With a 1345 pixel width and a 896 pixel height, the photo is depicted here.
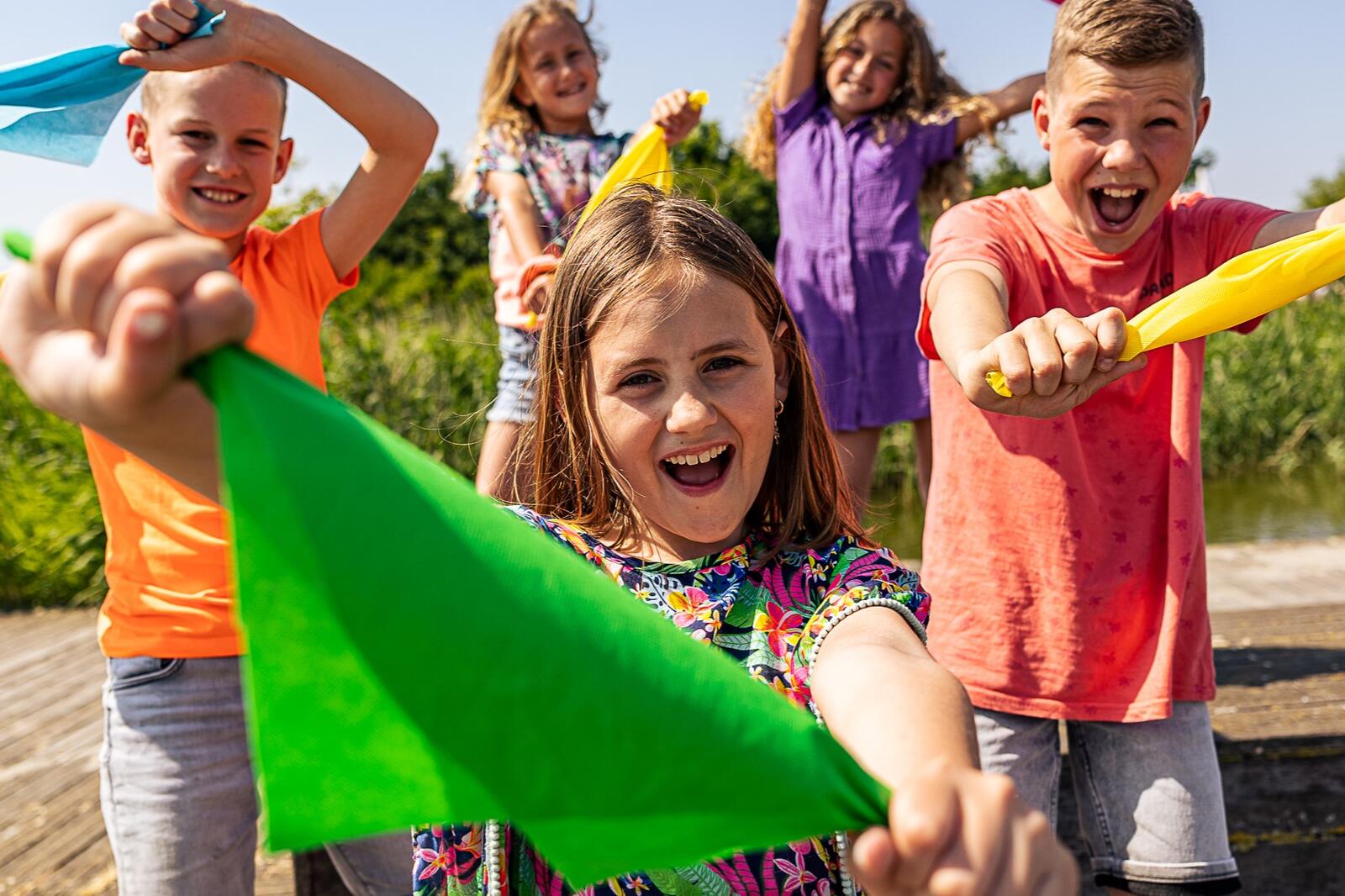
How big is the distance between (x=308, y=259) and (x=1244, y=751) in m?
2.47

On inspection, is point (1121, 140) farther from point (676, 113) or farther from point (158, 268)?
point (158, 268)

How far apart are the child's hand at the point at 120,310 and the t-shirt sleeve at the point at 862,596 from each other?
89 centimetres

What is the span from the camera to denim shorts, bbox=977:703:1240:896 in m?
2.07

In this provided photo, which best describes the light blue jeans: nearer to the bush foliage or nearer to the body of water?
the bush foliage

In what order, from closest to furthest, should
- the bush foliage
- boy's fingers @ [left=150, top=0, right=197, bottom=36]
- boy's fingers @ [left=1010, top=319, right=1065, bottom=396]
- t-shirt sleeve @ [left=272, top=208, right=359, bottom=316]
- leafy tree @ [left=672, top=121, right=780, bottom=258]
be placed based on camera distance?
boy's fingers @ [left=1010, top=319, right=1065, bottom=396] < boy's fingers @ [left=150, top=0, right=197, bottom=36] < t-shirt sleeve @ [left=272, top=208, right=359, bottom=316] < the bush foliage < leafy tree @ [left=672, top=121, right=780, bottom=258]

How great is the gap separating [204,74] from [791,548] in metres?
1.57

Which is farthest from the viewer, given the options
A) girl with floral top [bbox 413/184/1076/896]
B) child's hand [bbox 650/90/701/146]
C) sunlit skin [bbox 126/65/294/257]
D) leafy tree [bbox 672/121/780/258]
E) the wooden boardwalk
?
leafy tree [bbox 672/121/780/258]

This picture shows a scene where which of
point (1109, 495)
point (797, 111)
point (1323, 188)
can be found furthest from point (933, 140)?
point (1323, 188)

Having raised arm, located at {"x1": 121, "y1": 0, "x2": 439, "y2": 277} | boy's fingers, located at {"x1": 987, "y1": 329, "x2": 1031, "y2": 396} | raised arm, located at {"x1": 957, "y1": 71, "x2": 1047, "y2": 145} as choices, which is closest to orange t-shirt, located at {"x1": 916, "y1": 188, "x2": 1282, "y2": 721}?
boy's fingers, located at {"x1": 987, "y1": 329, "x2": 1031, "y2": 396}

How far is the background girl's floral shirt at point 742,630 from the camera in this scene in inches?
55.2

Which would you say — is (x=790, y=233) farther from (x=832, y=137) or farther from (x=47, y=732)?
(x=47, y=732)

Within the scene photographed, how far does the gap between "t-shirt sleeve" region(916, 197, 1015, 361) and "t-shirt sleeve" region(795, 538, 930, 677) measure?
65 cm

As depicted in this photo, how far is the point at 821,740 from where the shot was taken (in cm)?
89

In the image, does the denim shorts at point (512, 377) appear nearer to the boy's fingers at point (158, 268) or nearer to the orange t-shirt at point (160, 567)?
the orange t-shirt at point (160, 567)
